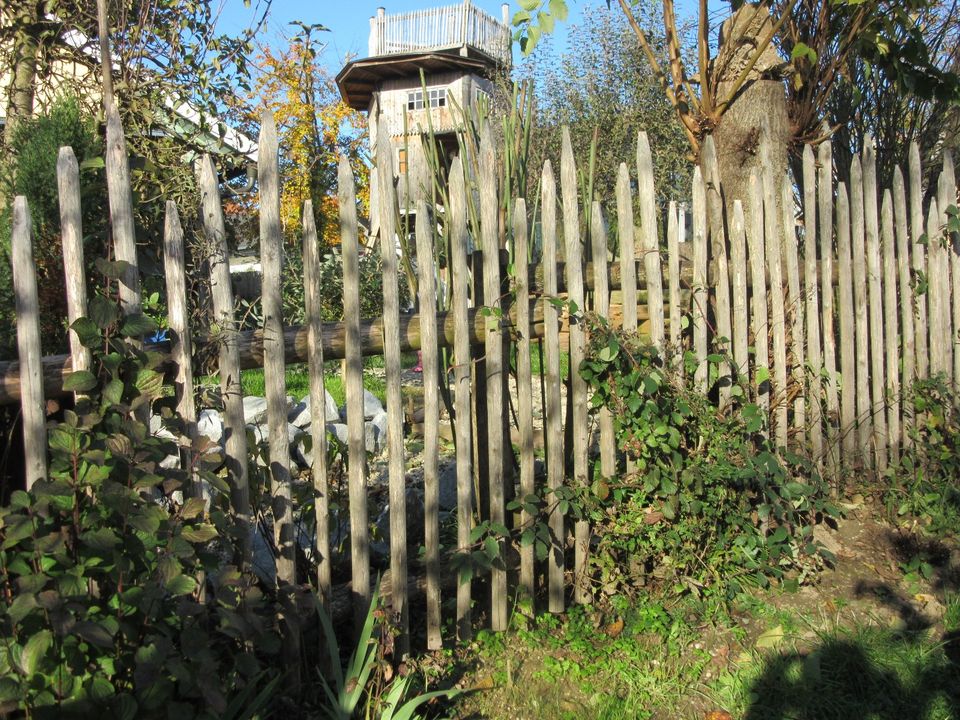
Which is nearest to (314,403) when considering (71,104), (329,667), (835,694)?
(329,667)

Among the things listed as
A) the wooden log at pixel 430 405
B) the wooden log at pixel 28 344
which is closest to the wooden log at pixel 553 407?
the wooden log at pixel 430 405

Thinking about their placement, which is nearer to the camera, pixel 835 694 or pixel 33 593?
pixel 33 593

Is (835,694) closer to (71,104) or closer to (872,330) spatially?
A: (872,330)

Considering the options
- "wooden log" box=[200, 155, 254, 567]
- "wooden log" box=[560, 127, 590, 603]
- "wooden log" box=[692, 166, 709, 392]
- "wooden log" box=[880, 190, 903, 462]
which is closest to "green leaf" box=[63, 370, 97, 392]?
"wooden log" box=[200, 155, 254, 567]

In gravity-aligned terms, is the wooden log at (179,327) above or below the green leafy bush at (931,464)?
above

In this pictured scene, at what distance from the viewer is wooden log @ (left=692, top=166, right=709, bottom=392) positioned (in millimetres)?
3686

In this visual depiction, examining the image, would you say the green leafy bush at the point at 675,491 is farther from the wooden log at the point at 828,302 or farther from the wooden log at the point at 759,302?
the wooden log at the point at 828,302

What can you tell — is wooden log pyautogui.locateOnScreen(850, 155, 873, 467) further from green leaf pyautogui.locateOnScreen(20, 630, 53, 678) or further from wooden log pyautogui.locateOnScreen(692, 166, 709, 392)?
Answer: green leaf pyautogui.locateOnScreen(20, 630, 53, 678)

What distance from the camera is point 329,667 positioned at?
2740mm

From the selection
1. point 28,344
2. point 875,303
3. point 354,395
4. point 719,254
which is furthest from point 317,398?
point 875,303

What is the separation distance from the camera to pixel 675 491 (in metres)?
3.34

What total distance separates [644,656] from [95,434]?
2.03 m

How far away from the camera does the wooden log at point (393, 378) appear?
2.75 metres

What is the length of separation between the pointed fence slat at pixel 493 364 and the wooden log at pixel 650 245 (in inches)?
19.5
